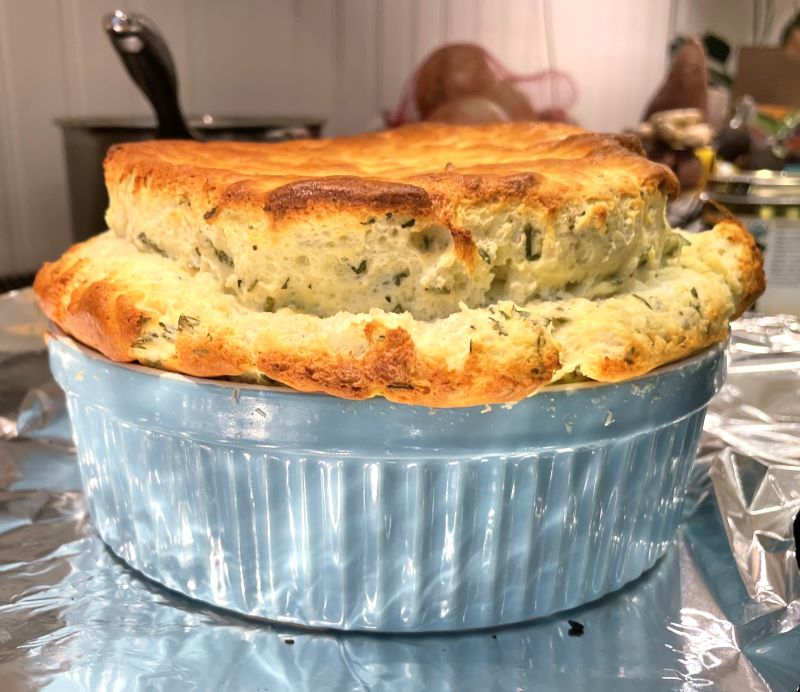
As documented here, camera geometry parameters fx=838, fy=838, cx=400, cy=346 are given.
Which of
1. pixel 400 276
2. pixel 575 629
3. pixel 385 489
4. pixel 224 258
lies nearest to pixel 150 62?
pixel 224 258

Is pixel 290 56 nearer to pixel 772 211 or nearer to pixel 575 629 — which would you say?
pixel 772 211

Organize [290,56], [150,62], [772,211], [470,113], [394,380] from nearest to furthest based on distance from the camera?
[394,380] < [150,62] < [772,211] < [470,113] < [290,56]

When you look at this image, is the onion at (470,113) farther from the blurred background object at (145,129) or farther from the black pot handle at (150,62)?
the black pot handle at (150,62)

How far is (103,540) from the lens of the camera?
0.92 metres

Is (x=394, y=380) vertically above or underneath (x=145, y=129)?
underneath

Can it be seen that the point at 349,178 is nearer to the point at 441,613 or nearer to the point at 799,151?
the point at 441,613

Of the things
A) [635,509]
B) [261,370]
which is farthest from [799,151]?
[261,370]

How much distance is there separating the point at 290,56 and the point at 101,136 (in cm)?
87

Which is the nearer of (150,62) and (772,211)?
(150,62)

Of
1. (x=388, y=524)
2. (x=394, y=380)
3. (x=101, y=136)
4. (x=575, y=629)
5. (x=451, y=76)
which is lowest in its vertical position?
(x=575, y=629)

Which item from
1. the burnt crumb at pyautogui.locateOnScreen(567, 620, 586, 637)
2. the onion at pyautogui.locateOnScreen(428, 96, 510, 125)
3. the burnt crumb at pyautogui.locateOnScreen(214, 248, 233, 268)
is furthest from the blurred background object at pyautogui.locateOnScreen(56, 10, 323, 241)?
the burnt crumb at pyautogui.locateOnScreen(567, 620, 586, 637)

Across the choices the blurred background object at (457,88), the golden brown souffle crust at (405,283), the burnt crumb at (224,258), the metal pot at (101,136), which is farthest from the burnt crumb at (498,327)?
the blurred background object at (457,88)

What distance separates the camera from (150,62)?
48.8 inches

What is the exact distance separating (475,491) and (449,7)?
2007 mm
